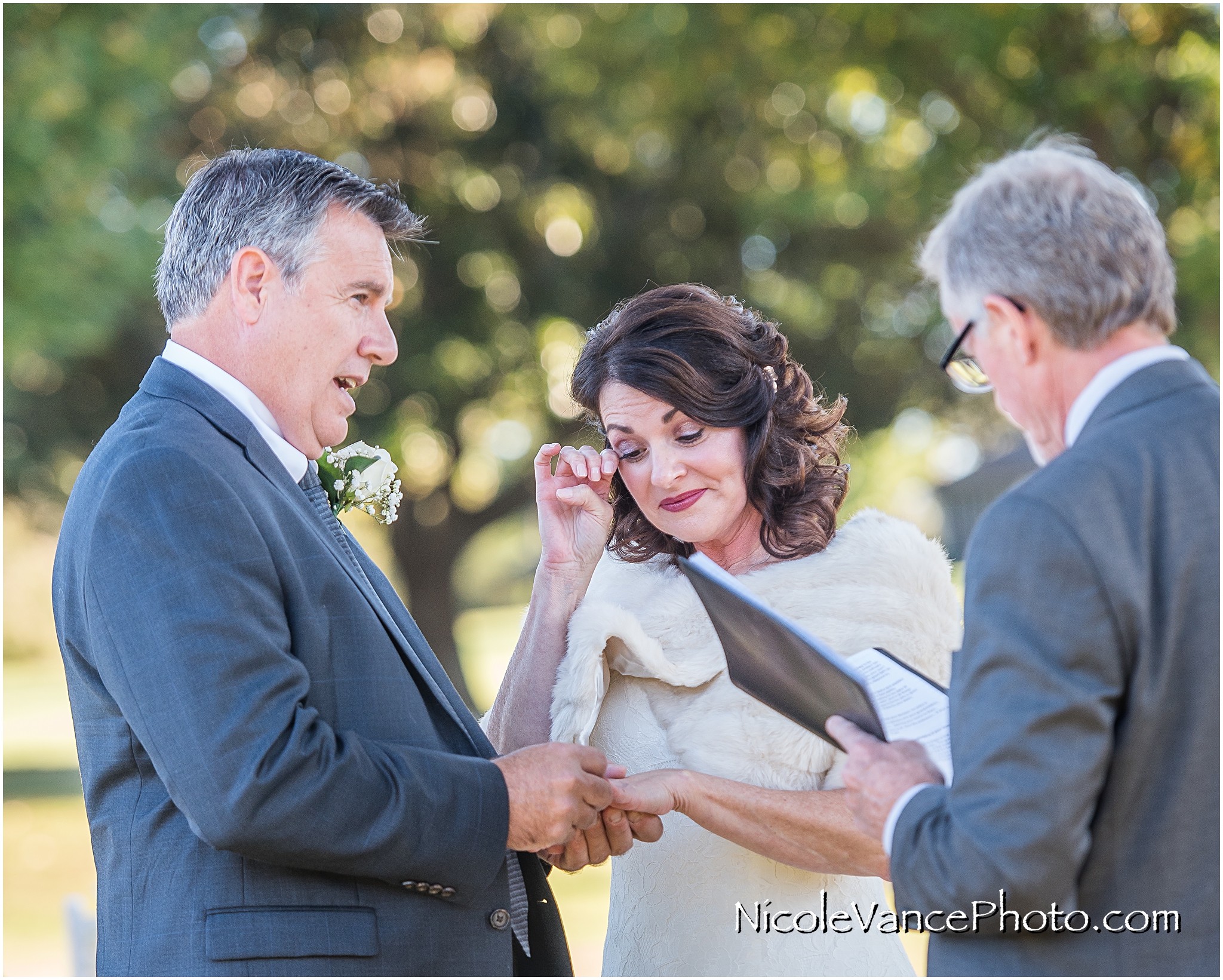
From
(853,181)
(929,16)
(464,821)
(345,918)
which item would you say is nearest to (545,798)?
(464,821)

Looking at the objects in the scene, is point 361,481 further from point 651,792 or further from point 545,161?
point 545,161

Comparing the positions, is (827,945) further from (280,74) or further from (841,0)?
(280,74)

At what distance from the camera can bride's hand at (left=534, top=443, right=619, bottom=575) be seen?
344 centimetres

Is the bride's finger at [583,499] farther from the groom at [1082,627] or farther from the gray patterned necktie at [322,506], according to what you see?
the groom at [1082,627]

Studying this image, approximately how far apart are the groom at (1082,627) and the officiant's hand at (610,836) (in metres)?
1.00

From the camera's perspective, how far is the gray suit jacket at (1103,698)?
1728 millimetres

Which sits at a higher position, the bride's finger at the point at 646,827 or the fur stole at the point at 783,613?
the fur stole at the point at 783,613

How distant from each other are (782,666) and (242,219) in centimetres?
158

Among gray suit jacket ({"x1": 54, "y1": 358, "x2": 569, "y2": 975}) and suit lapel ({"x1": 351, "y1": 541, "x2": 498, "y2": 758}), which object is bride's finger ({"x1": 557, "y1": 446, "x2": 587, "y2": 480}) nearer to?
suit lapel ({"x1": 351, "y1": 541, "x2": 498, "y2": 758})

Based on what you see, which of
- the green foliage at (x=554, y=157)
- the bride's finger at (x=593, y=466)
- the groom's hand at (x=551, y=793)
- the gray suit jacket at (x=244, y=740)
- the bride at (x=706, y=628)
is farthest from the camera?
the green foliage at (x=554, y=157)

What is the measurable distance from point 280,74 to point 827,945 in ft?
42.5

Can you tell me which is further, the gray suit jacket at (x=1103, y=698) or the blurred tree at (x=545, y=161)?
the blurred tree at (x=545, y=161)

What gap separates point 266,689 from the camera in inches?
87.9

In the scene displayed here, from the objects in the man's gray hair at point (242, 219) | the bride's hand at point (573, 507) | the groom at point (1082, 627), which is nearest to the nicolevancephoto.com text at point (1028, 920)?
the groom at point (1082, 627)
